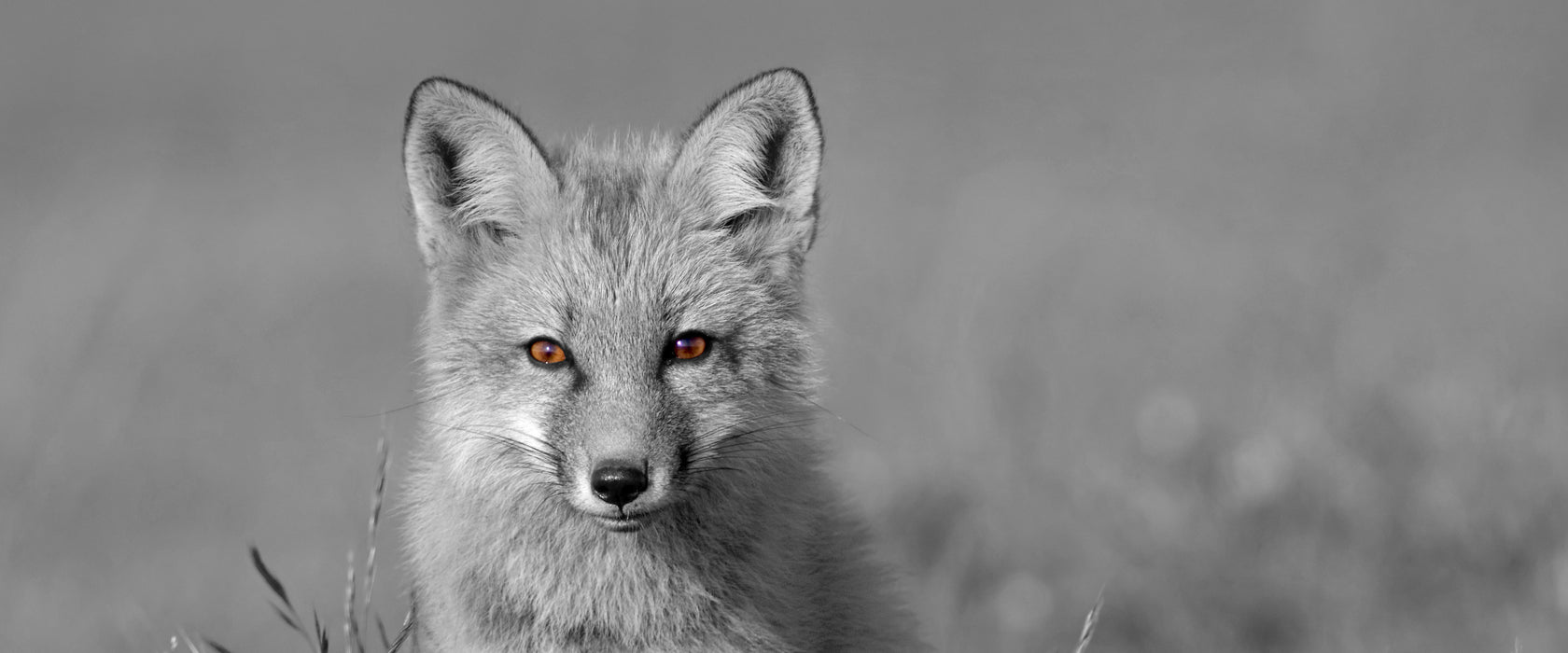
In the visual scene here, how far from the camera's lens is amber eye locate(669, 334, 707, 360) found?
16.4 feet

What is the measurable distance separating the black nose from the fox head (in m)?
0.01

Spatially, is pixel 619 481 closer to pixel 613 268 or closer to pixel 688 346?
pixel 688 346

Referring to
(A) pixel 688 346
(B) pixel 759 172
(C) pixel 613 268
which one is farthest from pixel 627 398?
(B) pixel 759 172

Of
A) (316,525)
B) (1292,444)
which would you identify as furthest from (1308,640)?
(316,525)

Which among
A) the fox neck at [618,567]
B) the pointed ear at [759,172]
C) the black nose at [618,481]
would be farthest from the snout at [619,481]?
the pointed ear at [759,172]

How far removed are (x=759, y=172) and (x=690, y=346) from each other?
32.5 inches

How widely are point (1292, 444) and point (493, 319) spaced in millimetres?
Result: 3743

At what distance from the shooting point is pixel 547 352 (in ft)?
16.3

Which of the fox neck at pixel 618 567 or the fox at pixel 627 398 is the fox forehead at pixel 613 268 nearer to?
the fox at pixel 627 398

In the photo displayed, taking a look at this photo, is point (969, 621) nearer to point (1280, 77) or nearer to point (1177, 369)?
point (1177, 369)

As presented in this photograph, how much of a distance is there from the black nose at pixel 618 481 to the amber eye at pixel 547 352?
579 mm

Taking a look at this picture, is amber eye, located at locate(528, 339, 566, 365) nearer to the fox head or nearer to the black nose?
the fox head

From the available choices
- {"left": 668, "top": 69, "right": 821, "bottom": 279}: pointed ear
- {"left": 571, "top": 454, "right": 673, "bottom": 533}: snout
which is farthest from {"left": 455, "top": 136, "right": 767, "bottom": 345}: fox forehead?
{"left": 571, "top": 454, "right": 673, "bottom": 533}: snout

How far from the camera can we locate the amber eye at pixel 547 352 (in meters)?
4.95
